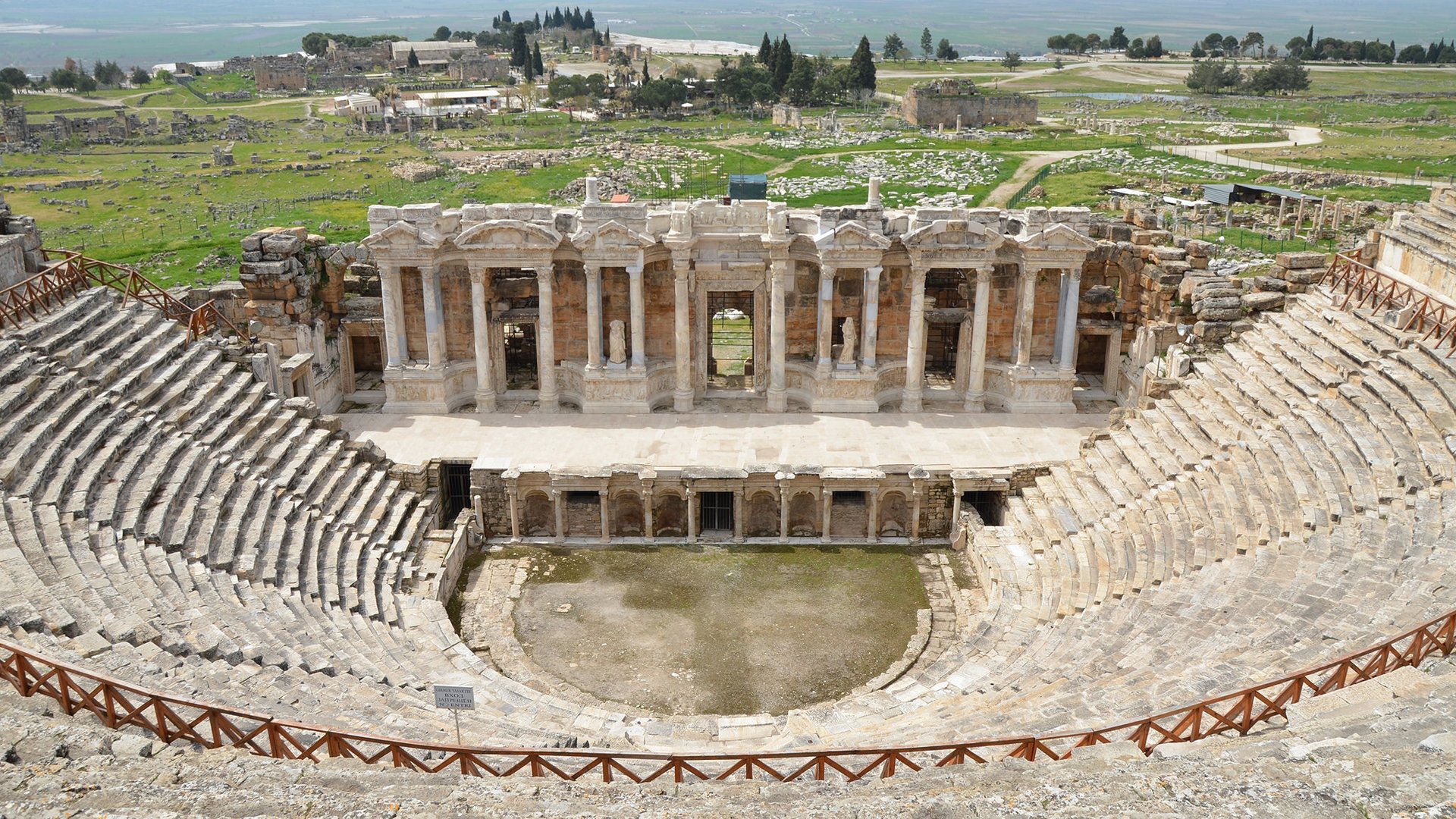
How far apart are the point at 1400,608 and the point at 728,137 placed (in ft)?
242

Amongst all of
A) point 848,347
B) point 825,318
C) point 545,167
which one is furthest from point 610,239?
point 545,167

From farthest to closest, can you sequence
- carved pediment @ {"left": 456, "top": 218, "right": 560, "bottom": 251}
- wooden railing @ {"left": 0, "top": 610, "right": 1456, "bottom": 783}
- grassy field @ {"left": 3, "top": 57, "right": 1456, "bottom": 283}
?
grassy field @ {"left": 3, "top": 57, "right": 1456, "bottom": 283} → carved pediment @ {"left": 456, "top": 218, "right": 560, "bottom": 251} → wooden railing @ {"left": 0, "top": 610, "right": 1456, "bottom": 783}

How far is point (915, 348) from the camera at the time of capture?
93.0ft

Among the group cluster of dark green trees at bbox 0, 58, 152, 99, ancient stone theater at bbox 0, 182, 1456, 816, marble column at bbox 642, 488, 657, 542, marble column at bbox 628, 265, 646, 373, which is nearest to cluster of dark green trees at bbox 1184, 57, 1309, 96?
ancient stone theater at bbox 0, 182, 1456, 816

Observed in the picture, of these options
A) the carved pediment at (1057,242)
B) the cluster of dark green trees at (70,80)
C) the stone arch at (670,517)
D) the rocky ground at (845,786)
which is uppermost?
the cluster of dark green trees at (70,80)

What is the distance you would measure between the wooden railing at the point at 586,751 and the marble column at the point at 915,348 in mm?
15879

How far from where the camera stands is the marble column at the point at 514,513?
Answer: 2475cm

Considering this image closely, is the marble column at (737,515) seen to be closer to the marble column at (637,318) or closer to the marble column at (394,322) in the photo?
the marble column at (637,318)

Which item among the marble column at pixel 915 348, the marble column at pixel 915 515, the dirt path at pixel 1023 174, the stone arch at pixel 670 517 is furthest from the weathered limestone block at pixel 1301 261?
the dirt path at pixel 1023 174

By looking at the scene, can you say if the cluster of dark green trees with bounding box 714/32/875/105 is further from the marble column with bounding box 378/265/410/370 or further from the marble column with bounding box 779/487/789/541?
the marble column with bounding box 779/487/789/541

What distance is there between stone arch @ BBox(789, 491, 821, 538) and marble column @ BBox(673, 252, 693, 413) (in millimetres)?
4548

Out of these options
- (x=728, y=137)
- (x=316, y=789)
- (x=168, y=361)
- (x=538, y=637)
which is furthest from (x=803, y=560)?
(x=728, y=137)

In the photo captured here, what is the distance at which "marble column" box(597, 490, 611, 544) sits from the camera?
24.6 meters

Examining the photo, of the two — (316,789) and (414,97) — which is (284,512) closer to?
(316,789)
